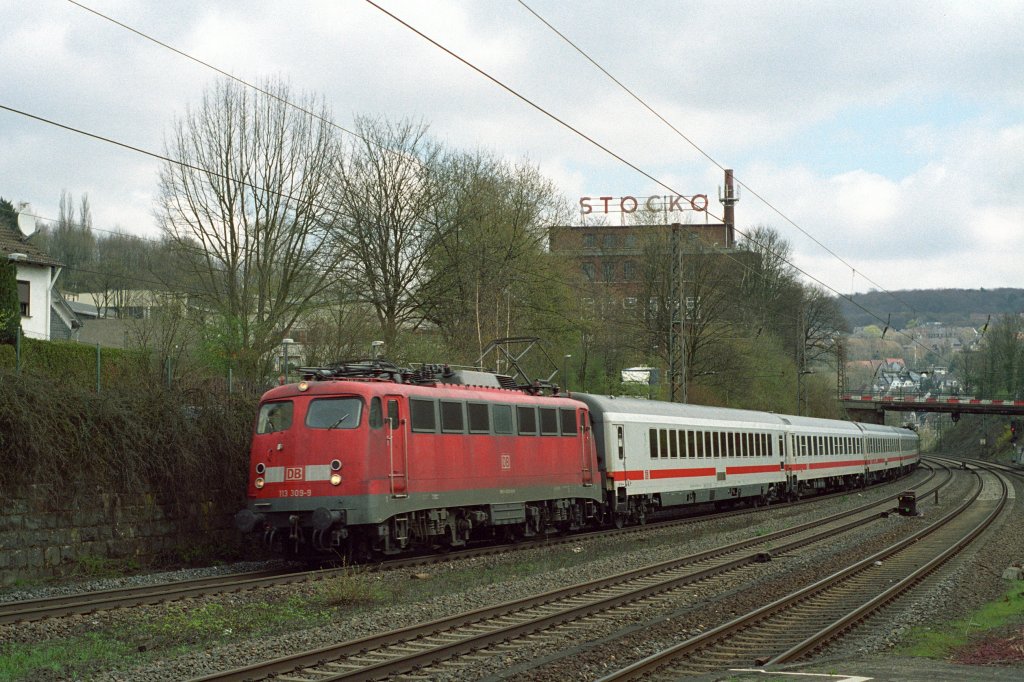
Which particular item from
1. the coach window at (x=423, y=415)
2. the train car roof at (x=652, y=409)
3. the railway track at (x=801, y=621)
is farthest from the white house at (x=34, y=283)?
the railway track at (x=801, y=621)

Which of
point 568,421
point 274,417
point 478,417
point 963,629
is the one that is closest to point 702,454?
point 568,421

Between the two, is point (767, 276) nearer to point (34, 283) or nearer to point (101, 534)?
point (34, 283)

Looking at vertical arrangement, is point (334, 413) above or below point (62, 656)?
above

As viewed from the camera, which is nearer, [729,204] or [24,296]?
[24,296]

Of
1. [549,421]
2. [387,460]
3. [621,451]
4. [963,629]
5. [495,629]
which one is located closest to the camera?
[495,629]

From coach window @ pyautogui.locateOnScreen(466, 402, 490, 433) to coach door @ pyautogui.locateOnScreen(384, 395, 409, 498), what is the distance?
222cm

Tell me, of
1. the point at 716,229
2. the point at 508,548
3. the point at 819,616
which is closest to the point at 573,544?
the point at 508,548

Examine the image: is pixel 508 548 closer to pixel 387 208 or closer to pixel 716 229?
pixel 387 208

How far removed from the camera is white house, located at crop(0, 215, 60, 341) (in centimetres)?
4378

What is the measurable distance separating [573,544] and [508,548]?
1.95 metres

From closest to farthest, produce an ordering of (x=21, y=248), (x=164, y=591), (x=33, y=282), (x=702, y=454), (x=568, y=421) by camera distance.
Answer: (x=164, y=591) → (x=568, y=421) → (x=702, y=454) → (x=21, y=248) → (x=33, y=282)

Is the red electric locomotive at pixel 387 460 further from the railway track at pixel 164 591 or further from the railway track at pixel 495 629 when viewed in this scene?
the railway track at pixel 495 629

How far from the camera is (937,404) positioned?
98188 mm

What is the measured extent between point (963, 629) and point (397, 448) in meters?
8.79
